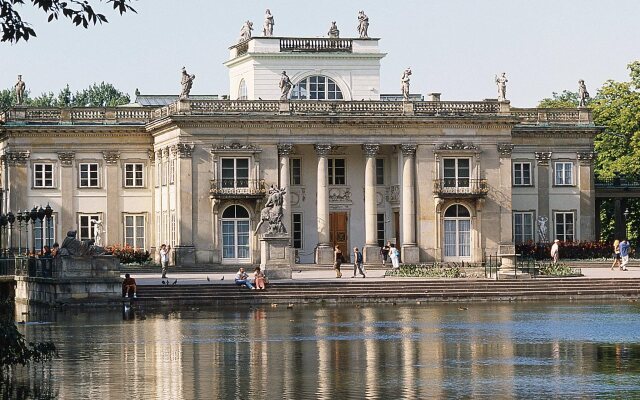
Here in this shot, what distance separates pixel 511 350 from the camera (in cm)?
3516

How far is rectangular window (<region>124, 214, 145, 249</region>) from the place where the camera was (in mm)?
79625

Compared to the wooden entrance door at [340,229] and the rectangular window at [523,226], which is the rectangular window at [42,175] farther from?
the rectangular window at [523,226]

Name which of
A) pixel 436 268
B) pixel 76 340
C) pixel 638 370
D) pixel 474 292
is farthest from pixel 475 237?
pixel 638 370

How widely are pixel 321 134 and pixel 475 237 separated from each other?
899 cm

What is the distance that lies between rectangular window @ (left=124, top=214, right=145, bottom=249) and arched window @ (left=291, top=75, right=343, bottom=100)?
33.8 feet

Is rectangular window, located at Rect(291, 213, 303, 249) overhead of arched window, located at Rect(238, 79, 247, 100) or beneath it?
beneath

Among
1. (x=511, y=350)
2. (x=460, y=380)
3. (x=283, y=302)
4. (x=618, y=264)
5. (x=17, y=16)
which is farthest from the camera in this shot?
(x=618, y=264)

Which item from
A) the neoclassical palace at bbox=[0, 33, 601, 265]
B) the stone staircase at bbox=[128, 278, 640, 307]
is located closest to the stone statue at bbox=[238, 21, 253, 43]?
the neoclassical palace at bbox=[0, 33, 601, 265]

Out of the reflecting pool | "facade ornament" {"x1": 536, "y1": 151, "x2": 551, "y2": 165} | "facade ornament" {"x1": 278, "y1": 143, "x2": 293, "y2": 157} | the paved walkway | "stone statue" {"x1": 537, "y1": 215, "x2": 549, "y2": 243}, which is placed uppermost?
"facade ornament" {"x1": 278, "y1": 143, "x2": 293, "y2": 157}

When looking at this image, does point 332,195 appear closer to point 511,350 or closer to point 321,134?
point 321,134

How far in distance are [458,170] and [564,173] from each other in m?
7.56

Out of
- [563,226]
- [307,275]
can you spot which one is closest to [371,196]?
[307,275]

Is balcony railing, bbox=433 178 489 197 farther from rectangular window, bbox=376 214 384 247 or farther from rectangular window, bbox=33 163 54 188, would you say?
rectangular window, bbox=33 163 54 188

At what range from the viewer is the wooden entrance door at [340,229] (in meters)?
77.7
